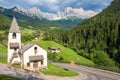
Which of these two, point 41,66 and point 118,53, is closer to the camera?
point 41,66

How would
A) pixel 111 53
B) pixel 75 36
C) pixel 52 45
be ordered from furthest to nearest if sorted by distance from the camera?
pixel 75 36 < pixel 52 45 < pixel 111 53

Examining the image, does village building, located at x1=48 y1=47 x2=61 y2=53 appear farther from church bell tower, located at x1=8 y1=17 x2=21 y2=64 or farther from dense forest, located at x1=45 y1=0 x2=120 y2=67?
church bell tower, located at x1=8 y1=17 x2=21 y2=64

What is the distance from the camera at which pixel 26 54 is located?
62.9 m

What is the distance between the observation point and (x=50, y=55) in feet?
418

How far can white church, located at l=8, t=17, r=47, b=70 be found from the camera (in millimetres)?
63031

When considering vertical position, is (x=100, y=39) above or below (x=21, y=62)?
above

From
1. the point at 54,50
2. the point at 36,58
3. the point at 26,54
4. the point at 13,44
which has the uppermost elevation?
the point at 54,50

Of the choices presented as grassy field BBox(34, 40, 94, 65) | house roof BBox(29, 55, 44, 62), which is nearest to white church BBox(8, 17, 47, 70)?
house roof BBox(29, 55, 44, 62)

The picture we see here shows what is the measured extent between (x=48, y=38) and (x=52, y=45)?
13.4 metres

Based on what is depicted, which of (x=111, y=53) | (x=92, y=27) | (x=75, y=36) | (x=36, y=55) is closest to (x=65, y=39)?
(x=75, y=36)

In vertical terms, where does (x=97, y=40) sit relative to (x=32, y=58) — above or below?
above

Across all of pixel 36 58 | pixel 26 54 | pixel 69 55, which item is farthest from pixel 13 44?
pixel 69 55

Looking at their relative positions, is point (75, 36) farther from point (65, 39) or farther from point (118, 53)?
point (118, 53)

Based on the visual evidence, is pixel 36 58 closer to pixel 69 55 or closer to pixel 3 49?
pixel 3 49
